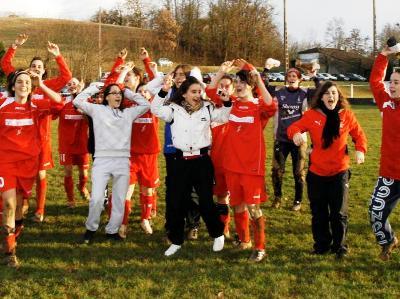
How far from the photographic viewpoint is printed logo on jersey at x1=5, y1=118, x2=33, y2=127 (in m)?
5.59

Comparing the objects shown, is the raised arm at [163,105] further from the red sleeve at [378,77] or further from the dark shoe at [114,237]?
the red sleeve at [378,77]

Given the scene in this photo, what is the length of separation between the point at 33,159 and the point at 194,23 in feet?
204

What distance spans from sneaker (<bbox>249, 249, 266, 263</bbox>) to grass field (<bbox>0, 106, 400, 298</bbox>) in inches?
3.4

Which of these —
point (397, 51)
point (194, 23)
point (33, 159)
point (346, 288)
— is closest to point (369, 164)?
point (397, 51)

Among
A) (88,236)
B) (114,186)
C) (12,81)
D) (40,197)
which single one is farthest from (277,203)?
(12,81)

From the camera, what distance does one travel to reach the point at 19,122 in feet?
18.5

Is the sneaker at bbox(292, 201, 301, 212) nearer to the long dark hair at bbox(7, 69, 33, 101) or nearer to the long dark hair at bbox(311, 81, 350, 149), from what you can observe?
the long dark hair at bbox(311, 81, 350, 149)

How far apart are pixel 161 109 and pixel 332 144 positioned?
6.78 ft

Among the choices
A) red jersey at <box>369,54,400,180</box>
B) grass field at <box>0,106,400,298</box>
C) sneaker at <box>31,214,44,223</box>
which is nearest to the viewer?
grass field at <box>0,106,400,298</box>

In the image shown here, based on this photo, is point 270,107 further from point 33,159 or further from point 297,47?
point 297,47

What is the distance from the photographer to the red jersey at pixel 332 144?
552 cm

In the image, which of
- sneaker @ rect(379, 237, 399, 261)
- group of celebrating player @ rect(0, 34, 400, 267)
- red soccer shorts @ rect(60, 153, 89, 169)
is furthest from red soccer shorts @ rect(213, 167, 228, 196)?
red soccer shorts @ rect(60, 153, 89, 169)

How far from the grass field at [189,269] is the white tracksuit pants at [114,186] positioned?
337 mm

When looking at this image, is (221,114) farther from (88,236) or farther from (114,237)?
(88,236)
